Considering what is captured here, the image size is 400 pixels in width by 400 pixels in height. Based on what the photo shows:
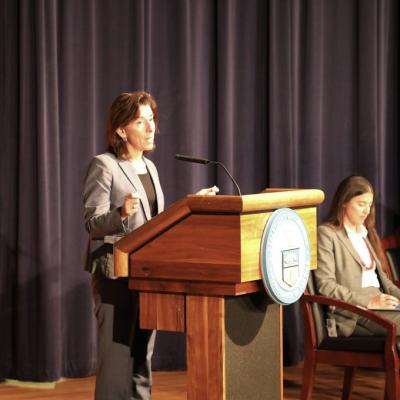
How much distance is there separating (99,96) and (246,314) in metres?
2.62

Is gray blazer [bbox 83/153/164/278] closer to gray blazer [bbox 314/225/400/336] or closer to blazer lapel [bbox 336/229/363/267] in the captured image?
gray blazer [bbox 314/225/400/336]

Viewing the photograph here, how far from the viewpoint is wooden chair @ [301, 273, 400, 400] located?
4.04m

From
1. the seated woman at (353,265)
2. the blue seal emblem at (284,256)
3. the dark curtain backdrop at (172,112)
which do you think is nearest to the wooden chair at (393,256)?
the seated woman at (353,265)

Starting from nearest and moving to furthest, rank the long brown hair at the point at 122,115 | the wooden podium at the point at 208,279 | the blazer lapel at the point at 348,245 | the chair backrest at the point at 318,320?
the wooden podium at the point at 208,279 → the long brown hair at the point at 122,115 → the chair backrest at the point at 318,320 → the blazer lapel at the point at 348,245

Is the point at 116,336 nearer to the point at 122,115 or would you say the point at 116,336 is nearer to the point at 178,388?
the point at 122,115

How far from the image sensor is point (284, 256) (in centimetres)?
281

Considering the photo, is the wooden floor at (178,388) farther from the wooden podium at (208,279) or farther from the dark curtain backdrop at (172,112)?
the wooden podium at (208,279)

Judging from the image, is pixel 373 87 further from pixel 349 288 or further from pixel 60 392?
pixel 60 392

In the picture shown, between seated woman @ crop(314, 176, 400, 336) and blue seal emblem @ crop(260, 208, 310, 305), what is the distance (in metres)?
1.44

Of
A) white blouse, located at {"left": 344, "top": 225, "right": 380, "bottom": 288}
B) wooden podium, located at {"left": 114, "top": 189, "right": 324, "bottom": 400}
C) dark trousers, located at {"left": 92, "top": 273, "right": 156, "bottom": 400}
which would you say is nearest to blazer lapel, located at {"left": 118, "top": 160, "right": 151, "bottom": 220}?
dark trousers, located at {"left": 92, "top": 273, "right": 156, "bottom": 400}

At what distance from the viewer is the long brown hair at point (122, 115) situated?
3436 mm

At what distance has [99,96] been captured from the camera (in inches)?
204

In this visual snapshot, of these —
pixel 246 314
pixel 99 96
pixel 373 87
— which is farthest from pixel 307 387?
pixel 373 87

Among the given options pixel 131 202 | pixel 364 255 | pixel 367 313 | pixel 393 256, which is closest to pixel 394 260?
pixel 393 256
